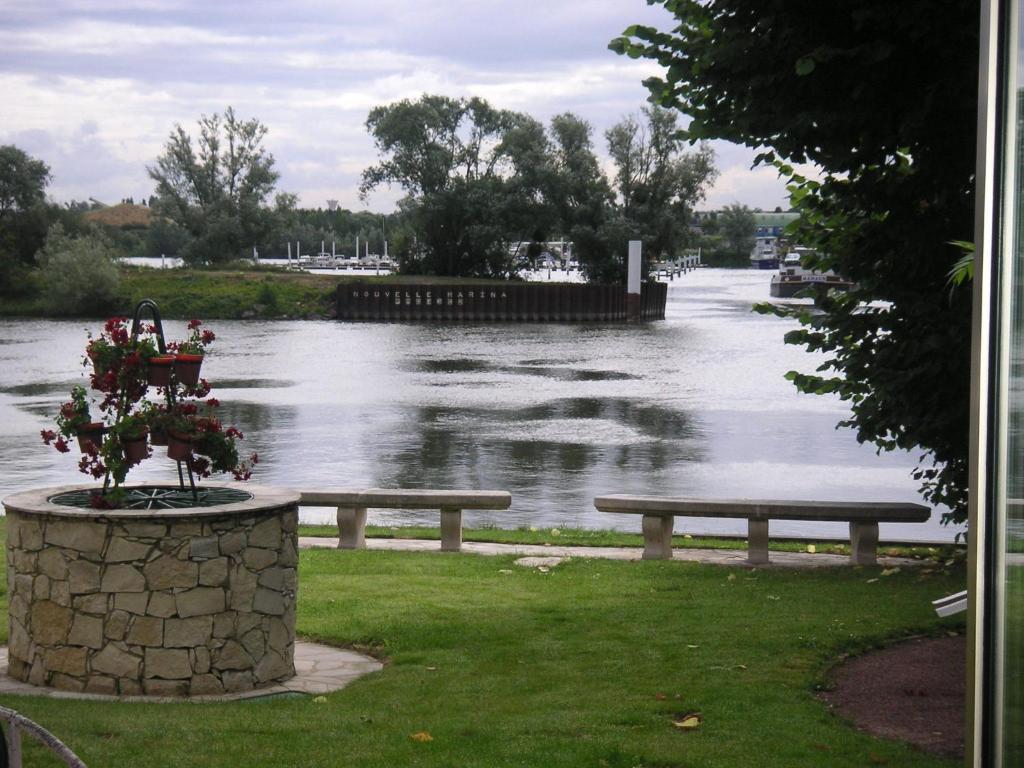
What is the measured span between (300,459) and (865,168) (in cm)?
1303

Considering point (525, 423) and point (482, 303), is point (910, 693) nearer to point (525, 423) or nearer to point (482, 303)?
point (525, 423)

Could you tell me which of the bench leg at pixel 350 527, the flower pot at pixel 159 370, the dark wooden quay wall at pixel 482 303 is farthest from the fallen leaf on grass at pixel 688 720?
the dark wooden quay wall at pixel 482 303

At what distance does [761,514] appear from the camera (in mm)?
11477

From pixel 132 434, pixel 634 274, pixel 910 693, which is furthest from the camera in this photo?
pixel 634 274

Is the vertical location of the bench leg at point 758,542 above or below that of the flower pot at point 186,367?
below

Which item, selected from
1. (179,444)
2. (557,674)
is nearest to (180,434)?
(179,444)

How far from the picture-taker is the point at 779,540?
45.4 ft

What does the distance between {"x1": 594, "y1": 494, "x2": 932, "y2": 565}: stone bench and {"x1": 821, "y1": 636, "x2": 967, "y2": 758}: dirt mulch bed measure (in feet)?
9.53

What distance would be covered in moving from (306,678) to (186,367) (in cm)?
190

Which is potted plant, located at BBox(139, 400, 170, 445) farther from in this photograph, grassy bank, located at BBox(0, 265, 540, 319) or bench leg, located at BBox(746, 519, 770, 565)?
grassy bank, located at BBox(0, 265, 540, 319)

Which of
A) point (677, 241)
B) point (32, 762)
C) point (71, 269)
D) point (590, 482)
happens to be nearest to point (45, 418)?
point (590, 482)

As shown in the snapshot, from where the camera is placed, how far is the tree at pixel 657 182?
83.1 m

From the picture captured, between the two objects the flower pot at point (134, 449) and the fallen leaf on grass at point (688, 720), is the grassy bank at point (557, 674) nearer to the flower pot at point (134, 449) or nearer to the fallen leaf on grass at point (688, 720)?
the fallen leaf on grass at point (688, 720)

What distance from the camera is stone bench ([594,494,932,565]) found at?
11.4 m
